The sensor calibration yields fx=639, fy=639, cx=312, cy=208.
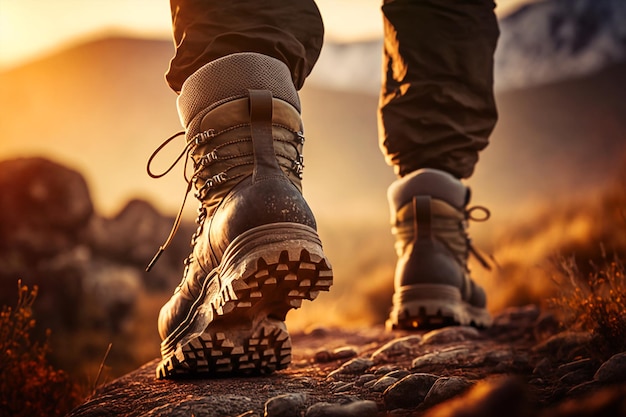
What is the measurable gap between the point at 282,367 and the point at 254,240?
1.53ft

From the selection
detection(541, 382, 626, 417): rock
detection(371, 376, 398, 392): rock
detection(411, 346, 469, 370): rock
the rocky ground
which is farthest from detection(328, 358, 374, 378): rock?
detection(541, 382, 626, 417): rock

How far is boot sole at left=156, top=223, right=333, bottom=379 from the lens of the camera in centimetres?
161

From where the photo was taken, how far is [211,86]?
185 centimetres

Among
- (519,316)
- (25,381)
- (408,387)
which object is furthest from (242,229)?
(519,316)

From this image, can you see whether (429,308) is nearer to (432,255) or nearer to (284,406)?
(432,255)

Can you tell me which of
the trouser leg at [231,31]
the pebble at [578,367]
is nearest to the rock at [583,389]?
the pebble at [578,367]

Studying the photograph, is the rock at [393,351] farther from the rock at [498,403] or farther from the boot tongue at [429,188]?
the rock at [498,403]

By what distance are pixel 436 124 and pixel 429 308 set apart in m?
0.89

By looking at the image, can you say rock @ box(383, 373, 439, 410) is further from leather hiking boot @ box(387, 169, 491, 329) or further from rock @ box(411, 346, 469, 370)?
leather hiking boot @ box(387, 169, 491, 329)

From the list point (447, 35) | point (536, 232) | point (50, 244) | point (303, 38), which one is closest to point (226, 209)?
point (303, 38)

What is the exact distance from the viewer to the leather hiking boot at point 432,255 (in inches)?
114

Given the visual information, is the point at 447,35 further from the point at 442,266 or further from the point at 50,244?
the point at 50,244

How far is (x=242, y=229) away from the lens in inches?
66.6

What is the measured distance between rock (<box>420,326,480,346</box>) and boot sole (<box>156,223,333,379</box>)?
2.71 ft
